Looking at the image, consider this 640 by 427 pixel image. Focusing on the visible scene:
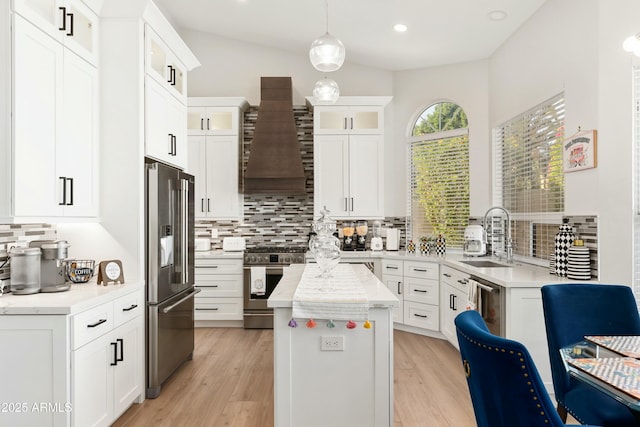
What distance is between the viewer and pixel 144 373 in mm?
3004

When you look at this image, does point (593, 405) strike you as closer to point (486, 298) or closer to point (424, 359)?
point (486, 298)

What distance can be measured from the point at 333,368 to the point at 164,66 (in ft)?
9.30

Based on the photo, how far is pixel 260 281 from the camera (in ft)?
16.2

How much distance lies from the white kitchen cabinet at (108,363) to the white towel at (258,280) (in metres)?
2.02

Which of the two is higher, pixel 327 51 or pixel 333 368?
pixel 327 51

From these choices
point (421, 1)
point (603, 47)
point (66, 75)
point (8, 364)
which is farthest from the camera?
point (421, 1)

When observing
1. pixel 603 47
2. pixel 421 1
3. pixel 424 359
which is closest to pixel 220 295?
pixel 424 359

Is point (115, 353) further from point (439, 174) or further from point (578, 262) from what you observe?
point (439, 174)

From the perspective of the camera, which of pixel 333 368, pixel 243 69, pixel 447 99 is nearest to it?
pixel 333 368

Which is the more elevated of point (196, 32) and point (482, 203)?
point (196, 32)

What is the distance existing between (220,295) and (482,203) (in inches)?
131

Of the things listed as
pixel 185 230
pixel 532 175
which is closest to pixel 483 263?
pixel 532 175

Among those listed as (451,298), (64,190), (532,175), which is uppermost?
(532,175)

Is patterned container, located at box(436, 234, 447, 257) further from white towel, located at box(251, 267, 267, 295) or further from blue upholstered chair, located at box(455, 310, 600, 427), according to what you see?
blue upholstered chair, located at box(455, 310, 600, 427)
